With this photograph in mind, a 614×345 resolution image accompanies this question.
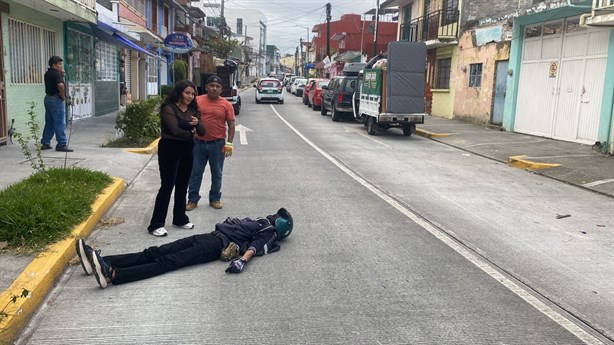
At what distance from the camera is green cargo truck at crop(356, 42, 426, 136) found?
1644 centimetres

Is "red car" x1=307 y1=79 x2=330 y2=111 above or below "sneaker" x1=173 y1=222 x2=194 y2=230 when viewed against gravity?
above

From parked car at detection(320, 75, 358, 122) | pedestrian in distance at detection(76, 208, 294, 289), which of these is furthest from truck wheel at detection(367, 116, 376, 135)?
pedestrian in distance at detection(76, 208, 294, 289)

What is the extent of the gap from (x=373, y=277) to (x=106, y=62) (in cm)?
1882

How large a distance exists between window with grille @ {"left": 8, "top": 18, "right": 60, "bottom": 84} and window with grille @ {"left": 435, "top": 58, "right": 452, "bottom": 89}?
1648 cm

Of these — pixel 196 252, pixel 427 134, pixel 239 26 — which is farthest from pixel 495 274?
pixel 239 26

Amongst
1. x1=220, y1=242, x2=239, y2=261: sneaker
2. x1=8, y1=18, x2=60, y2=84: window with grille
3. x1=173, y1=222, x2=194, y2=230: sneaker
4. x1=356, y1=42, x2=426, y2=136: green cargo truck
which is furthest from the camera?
x1=356, y1=42, x2=426, y2=136: green cargo truck

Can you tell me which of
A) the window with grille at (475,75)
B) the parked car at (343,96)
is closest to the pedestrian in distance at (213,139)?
the parked car at (343,96)

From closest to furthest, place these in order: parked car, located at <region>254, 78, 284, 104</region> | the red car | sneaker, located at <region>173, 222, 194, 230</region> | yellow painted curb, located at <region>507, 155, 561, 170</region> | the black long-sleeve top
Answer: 1. the black long-sleeve top
2. sneaker, located at <region>173, 222, 194, 230</region>
3. yellow painted curb, located at <region>507, 155, 561, 170</region>
4. the red car
5. parked car, located at <region>254, 78, 284, 104</region>

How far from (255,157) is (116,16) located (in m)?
12.2

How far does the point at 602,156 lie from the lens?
1277cm

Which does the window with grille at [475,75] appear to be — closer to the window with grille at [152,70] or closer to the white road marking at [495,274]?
the white road marking at [495,274]

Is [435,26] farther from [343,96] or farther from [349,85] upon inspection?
[343,96]

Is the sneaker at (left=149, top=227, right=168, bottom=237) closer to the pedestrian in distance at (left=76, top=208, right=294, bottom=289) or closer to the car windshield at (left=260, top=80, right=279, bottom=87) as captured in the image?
the pedestrian in distance at (left=76, top=208, right=294, bottom=289)

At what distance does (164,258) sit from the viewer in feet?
15.9
